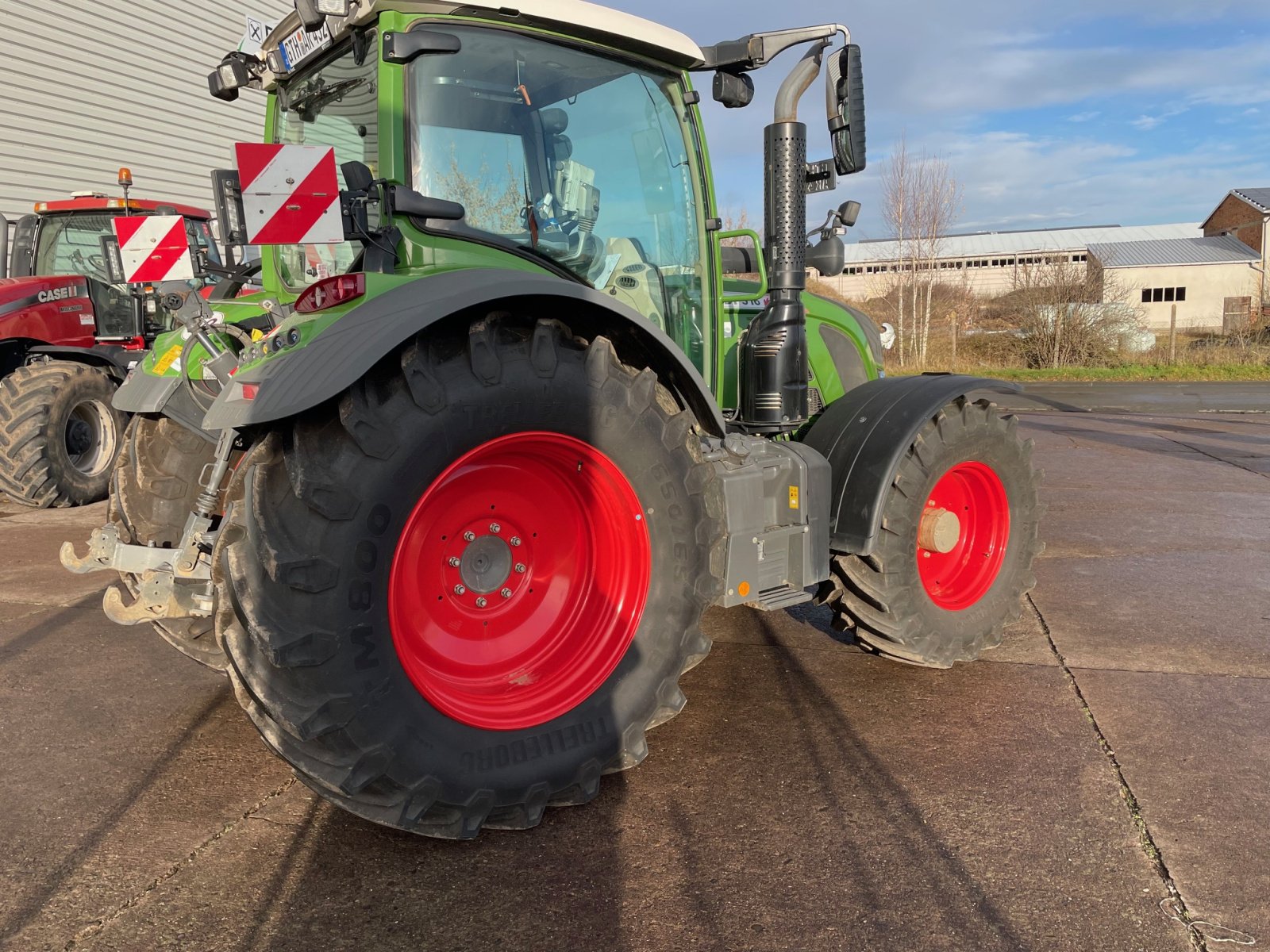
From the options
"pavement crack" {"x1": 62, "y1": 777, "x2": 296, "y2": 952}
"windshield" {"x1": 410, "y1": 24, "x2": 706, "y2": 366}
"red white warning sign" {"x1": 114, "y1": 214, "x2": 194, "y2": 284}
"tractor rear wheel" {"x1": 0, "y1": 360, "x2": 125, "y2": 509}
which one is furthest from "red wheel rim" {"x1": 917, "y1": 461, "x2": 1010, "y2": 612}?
"tractor rear wheel" {"x1": 0, "y1": 360, "x2": 125, "y2": 509}

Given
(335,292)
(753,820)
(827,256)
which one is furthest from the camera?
(827,256)

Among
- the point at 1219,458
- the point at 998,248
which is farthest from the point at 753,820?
the point at 998,248

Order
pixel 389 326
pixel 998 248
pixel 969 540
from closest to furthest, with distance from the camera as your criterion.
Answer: pixel 389 326 → pixel 969 540 → pixel 998 248

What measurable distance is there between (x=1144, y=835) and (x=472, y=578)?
6.60ft

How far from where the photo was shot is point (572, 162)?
324cm

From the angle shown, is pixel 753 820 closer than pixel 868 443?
Yes

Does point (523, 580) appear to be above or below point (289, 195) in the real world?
below

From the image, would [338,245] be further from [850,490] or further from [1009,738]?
[1009,738]

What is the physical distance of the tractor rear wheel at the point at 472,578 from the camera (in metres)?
2.30

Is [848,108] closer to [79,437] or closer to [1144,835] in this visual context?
[1144,835]

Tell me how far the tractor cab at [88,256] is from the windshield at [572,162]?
5947 mm

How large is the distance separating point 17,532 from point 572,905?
20.1 feet

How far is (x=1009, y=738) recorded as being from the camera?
10.6 feet

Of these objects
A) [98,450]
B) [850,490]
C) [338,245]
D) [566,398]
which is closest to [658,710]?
[566,398]
